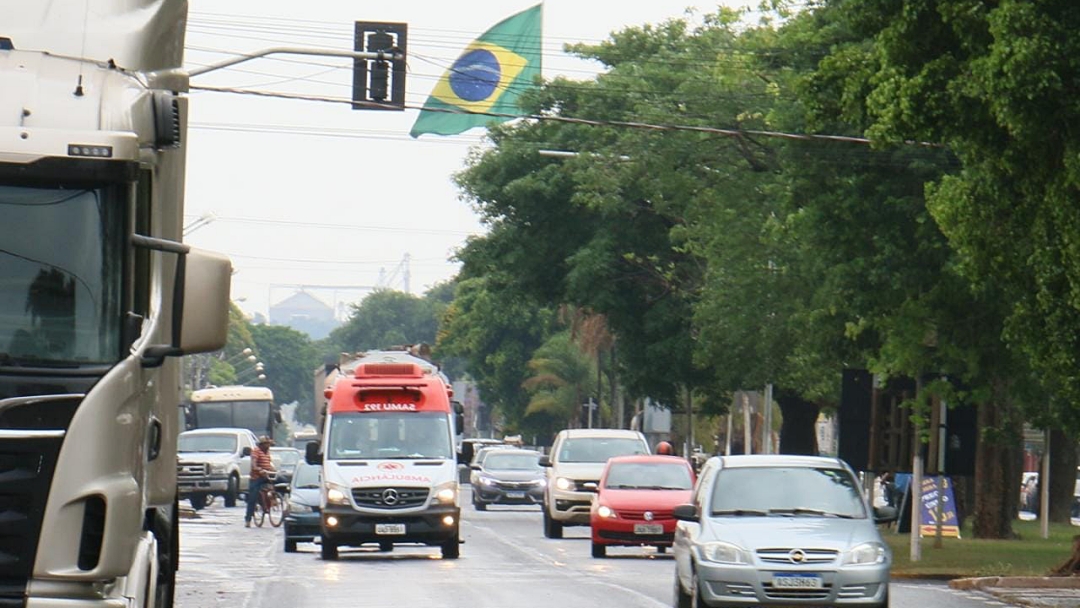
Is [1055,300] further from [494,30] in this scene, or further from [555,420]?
[555,420]

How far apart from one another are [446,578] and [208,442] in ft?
100

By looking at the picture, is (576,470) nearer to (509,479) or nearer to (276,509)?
(276,509)

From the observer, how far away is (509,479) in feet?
185

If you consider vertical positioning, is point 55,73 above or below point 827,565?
above

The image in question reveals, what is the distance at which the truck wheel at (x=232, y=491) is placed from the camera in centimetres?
5659

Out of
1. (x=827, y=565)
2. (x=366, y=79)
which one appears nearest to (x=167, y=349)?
(x=827, y=565)

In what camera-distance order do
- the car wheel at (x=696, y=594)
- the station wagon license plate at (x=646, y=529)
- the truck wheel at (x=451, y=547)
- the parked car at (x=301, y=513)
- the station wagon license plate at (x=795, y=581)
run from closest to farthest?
the station wagon license plate at (x=795, y=581) → the car wheel at (x=696, y=594) → the truck wheel at (x=451, y=547) → the station wagon license plate at (x=646, y=529) → the parked car at (x=301, y=513)

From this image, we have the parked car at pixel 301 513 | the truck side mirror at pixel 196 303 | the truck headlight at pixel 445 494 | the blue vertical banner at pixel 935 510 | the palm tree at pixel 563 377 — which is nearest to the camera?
the truck side mirror at pixel 196 303

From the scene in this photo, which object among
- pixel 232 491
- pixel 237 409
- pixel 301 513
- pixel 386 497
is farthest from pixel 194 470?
pixel 237 409

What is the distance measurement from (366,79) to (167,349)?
1747 cm

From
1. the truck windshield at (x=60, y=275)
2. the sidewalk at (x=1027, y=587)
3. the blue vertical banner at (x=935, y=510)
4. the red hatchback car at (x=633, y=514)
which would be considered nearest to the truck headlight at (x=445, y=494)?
the red hatchback car at (x=633, y=514)

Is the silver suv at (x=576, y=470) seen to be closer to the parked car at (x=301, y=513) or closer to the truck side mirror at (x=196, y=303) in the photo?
the parked car at (x=301, y=513)

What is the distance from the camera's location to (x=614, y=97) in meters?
54.8

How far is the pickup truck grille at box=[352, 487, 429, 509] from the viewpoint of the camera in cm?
3027
